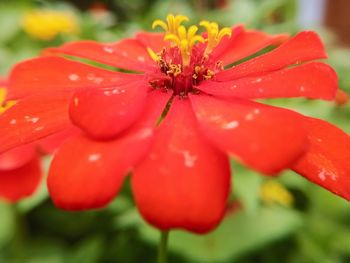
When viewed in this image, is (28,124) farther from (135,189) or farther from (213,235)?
(213,235)

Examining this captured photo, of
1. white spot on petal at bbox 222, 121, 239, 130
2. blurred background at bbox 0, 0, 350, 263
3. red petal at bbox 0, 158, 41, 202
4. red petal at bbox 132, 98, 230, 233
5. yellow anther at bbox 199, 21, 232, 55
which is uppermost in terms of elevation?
yellow anther at bbox 199, 21, 232, 55

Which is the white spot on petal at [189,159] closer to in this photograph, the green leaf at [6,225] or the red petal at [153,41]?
the red petal at [153,41]

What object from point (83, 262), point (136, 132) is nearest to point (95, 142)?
point (136, 132)

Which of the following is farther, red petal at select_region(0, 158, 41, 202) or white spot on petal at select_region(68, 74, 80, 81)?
red petal at select_region(0, 158, 41, 202)

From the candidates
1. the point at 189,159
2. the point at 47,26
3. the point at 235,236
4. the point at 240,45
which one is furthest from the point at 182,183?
the point at 47,26

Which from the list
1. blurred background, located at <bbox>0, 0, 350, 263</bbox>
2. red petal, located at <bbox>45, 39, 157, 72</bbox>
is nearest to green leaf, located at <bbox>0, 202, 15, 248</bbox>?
blurred background, located at <bbox>0, 0, 350, 263</bbox>

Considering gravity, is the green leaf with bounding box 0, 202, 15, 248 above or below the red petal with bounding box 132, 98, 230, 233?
below

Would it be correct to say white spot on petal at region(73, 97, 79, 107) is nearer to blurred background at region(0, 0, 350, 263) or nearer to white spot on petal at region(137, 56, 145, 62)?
white spot on petal at region(137, 56, 145, 62)

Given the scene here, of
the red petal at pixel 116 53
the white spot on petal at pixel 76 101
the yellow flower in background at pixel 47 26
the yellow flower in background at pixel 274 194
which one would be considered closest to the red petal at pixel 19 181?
the red petal at pixel 116 53

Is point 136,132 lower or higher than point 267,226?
higher
